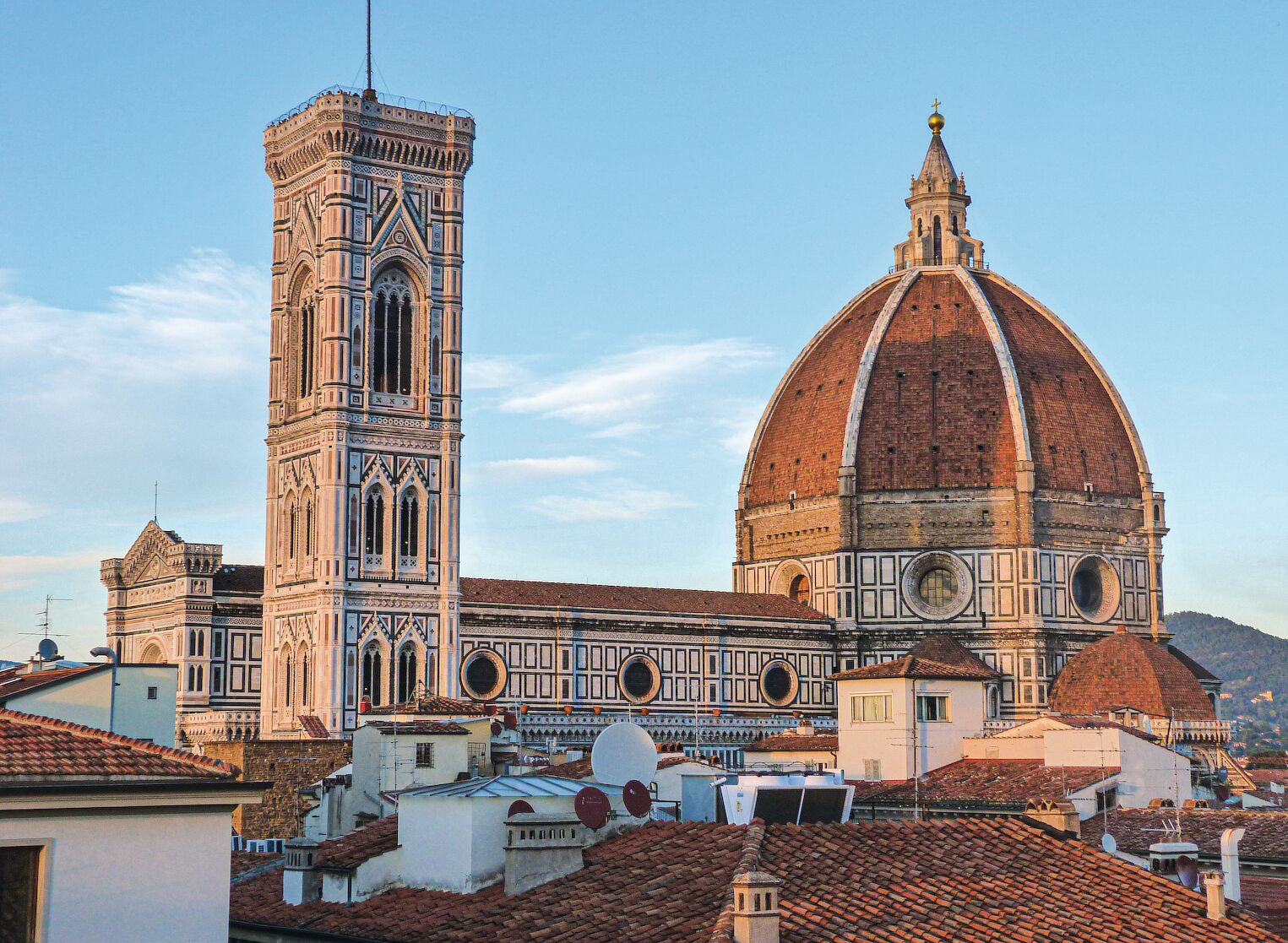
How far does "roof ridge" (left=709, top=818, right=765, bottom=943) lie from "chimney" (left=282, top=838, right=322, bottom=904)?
5151 millimetres

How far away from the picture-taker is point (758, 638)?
72.2 m

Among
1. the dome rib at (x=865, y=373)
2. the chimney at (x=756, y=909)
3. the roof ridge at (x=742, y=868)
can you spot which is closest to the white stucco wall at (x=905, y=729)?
the dome rib at (x=865, y=373)

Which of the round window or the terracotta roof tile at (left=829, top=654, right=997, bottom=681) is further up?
the round window

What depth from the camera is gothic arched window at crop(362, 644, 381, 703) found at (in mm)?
61219

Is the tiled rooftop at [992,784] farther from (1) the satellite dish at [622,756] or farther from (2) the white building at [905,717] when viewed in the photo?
(1) the satellite dish at [622,756]

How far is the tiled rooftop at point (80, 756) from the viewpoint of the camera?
37.7ft

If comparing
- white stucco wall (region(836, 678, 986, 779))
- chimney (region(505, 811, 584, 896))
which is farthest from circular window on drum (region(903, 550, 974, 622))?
chimney (region(505, 811, 584, 896))

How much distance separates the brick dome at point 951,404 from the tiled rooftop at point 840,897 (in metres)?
57.4

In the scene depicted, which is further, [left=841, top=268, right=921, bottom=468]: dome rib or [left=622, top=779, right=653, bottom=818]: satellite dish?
[left=841, top=268, right=921, bottom=468]: dome rib

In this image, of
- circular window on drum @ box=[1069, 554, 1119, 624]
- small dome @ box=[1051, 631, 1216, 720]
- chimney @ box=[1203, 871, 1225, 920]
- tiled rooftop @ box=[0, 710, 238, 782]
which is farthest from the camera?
circular window on drum @ box=[1069, 554, 1119, 624]

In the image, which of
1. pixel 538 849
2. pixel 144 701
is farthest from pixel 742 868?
pixel 144 701

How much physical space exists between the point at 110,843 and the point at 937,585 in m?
66.5

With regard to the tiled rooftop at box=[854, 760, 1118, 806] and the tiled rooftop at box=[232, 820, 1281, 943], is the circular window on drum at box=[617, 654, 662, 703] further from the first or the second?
the tiled rooftop at box=[232, 820, 1281, 943]

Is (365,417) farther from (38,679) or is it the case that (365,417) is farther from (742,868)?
(742,868)
